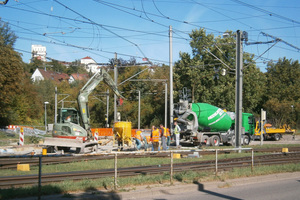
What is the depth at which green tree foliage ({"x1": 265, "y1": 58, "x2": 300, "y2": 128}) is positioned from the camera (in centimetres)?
5700

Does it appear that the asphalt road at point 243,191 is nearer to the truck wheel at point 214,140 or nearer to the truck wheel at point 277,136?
the truck wheel at point 214,140

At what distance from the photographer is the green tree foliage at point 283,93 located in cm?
5700

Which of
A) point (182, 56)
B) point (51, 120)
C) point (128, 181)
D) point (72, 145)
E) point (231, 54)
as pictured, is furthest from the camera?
point (51, 120)

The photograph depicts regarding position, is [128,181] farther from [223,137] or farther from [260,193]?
[223,137]

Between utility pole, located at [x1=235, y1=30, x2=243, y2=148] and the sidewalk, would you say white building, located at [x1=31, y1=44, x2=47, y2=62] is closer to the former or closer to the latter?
the sidewalk

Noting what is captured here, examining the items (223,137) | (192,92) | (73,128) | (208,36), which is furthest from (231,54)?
(73,128)

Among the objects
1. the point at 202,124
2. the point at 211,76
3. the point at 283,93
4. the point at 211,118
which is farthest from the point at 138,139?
the point at 283,93

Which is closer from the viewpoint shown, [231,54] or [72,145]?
[72,145]

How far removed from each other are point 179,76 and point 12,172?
43.2 m

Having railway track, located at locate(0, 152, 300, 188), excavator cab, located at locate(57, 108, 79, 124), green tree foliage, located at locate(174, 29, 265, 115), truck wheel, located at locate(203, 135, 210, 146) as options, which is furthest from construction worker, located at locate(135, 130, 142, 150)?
green tree foliage, located at locate(174, 29, 265, 115)

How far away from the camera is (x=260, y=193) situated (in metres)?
10.2

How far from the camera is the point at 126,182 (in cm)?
1009

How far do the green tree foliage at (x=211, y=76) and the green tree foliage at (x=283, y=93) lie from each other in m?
6.57

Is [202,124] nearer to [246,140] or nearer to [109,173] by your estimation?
[246,140]
